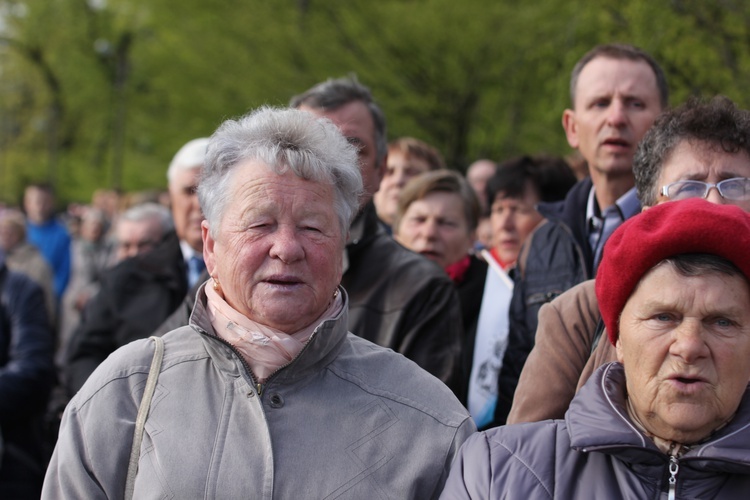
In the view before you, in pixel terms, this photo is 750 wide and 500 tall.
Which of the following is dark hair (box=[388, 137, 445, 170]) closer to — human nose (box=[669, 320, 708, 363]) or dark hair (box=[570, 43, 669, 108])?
dark hair (box=[570, 43, 669, 108])

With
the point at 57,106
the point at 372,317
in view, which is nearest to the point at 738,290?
the point at 372,317

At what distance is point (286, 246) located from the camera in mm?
2732

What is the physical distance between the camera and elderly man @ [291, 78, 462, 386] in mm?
3771

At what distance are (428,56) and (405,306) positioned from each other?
409 inches

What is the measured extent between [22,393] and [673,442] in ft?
14.0

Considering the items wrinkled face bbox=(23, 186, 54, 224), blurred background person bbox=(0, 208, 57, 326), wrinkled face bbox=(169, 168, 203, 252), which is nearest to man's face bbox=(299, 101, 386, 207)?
wrinkled face bbox=(169, 168, 203, 252)

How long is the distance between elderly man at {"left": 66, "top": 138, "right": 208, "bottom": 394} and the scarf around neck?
6.09 feet

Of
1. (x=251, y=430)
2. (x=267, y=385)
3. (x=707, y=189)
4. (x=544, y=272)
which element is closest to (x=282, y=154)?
(x=267, y=385)

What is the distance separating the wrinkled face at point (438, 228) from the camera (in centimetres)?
534

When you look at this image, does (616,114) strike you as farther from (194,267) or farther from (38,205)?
(38,205)

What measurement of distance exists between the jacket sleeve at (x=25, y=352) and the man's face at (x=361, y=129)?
254cm

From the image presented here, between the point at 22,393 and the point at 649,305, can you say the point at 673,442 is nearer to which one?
the point at 649,305

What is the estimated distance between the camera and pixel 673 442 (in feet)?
8.10

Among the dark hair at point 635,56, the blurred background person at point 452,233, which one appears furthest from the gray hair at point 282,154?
the blurred background person at point 452,233
